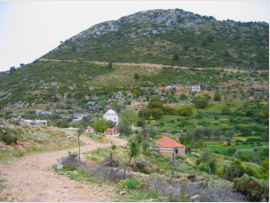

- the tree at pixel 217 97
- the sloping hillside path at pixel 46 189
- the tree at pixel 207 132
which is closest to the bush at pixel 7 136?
the sloping hillside path at pixel 46 189

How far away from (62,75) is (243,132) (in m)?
53.2

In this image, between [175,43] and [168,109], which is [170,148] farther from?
[175,43]

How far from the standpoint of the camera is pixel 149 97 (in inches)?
1937

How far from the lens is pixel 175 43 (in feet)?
285

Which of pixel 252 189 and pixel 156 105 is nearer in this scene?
pixel 252 189

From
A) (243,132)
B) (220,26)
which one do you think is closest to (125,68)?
(243,132)

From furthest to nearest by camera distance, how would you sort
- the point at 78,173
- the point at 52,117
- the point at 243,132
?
1. the point at 52,117
2. the point at 243,132
3. the point at 78,173

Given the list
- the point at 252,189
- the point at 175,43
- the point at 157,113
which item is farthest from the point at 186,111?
the point at 175,43

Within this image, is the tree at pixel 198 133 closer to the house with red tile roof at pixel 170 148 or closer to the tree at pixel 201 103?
the house with red tile roof at pixel 170 148

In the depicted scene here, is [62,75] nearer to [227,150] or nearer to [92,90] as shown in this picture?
[92,90]

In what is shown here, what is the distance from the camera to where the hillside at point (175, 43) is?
2867 inches

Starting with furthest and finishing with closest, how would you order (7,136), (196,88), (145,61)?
(145,61), (196,88), (7,136)

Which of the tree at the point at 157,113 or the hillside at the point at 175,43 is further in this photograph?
the hillside at the point at 175,43

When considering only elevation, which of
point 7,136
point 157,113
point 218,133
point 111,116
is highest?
point 7,136
